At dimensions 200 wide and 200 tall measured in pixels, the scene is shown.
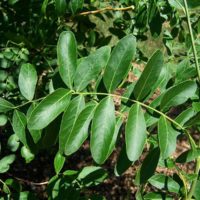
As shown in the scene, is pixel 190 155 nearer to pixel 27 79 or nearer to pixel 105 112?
pixel 105 112

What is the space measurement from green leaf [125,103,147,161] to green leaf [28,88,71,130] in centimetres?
19

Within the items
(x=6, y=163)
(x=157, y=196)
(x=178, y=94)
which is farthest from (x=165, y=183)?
(x=6, y=163)

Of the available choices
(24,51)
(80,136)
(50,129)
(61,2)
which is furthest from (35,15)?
(80,136)

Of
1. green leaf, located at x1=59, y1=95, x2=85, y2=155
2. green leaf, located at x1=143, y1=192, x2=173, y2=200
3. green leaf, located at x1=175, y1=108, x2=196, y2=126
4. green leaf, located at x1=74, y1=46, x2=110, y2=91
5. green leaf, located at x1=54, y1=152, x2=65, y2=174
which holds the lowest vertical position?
green leaf, located at x1=143, y1=192, x2=173, y2=200

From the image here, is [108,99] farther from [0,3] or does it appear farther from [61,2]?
[0,3]

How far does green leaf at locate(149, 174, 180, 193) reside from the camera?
1.45 m

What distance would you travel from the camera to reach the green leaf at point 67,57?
1206 mm

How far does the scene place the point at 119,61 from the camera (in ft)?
3.77

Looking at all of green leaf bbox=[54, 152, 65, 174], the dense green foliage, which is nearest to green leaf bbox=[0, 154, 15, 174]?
the dense green foliage

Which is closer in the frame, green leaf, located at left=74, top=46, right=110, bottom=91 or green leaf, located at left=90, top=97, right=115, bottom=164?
green leaf, located at left=90, top=97, right=115, bottom=164

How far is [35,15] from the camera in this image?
7.12 feet

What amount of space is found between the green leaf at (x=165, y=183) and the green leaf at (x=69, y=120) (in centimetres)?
45

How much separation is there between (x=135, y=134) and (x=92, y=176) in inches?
23.2

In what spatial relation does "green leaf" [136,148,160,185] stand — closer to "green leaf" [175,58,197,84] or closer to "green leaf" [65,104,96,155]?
"green leaf" [65,104,96,155]
